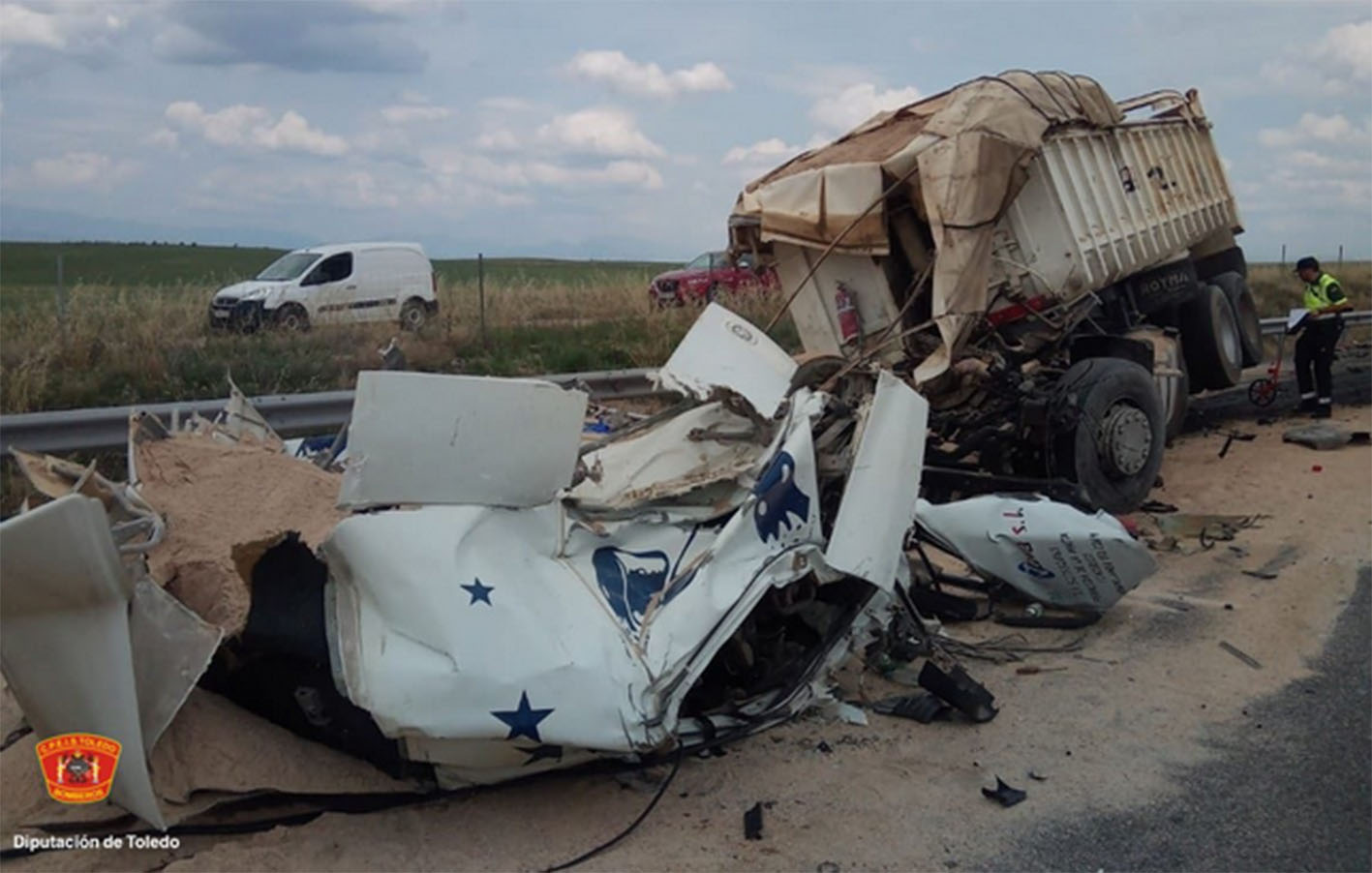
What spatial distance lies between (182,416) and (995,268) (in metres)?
5.42

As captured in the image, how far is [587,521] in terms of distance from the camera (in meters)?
4.17

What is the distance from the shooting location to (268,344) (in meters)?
12.4

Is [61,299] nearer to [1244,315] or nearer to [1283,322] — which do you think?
[1244,315]

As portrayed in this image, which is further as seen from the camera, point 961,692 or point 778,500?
point 961,692

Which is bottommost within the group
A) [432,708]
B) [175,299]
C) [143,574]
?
[432,708]

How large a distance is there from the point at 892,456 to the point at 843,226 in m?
3.47

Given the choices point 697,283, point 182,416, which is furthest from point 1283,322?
point 182,416

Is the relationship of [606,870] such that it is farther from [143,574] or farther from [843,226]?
[843,226]

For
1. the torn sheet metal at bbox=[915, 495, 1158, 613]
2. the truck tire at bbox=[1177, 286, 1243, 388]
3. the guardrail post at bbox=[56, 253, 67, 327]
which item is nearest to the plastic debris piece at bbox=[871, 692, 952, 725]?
the torn sheet metal at bbox=[915, 495, 1158, 613]

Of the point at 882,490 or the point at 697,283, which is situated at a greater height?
the point at 697,283

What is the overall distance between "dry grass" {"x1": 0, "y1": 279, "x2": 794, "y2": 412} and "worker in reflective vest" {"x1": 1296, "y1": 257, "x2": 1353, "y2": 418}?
17.4ft

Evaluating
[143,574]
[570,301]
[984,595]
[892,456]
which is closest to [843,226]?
[984,595]

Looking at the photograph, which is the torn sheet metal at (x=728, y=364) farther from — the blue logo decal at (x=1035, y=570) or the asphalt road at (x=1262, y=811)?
the asphalt road at (x=1262, y=811)

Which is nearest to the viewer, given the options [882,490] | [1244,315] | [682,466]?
[882,490]
